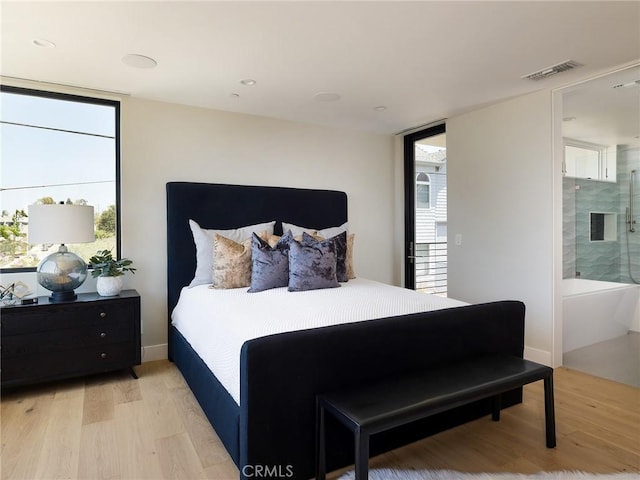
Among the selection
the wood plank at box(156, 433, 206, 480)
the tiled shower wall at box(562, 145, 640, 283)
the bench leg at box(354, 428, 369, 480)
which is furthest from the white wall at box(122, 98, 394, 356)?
the bench leg at box(354, 428, 369, 480)

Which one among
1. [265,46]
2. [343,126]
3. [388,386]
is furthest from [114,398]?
[343,126]

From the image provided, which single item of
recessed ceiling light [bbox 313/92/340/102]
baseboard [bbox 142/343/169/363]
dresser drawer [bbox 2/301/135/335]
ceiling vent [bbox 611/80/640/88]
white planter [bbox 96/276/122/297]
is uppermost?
recessed ceiling light [bbox 313/92/340/102]

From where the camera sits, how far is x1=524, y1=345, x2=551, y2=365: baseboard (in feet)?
10.7

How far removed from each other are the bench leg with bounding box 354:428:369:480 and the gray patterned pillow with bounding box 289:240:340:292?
1539 millimetres

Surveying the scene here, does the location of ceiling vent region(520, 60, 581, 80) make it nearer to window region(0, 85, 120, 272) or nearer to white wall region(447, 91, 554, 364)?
white wall region(447, 91, 554, 364)

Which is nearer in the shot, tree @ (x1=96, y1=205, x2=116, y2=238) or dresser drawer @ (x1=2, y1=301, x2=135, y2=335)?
dresser drawer @ (x1=2, y1=301, x2=135, y2=335)

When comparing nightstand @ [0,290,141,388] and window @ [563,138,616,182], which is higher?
window @ [563,138,616,182]

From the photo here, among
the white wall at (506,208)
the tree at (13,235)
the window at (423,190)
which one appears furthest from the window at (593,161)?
the tree at (13,235)

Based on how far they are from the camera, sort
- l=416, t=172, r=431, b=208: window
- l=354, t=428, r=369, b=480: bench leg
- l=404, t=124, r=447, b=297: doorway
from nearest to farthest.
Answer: l=354, t=428, r=369, b=480: bench leg → l=404, t=124, r=447, b=297: doorway → l=416, t=172, r=431, b=208: window

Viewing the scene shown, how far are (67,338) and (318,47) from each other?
2710 mm

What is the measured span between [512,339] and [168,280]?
9.23 ft

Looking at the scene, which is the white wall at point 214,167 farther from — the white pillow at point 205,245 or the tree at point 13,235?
the white pillow at point 205,245

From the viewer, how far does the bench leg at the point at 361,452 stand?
1.43 meters

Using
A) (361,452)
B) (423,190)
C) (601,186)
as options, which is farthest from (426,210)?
(361,452)
